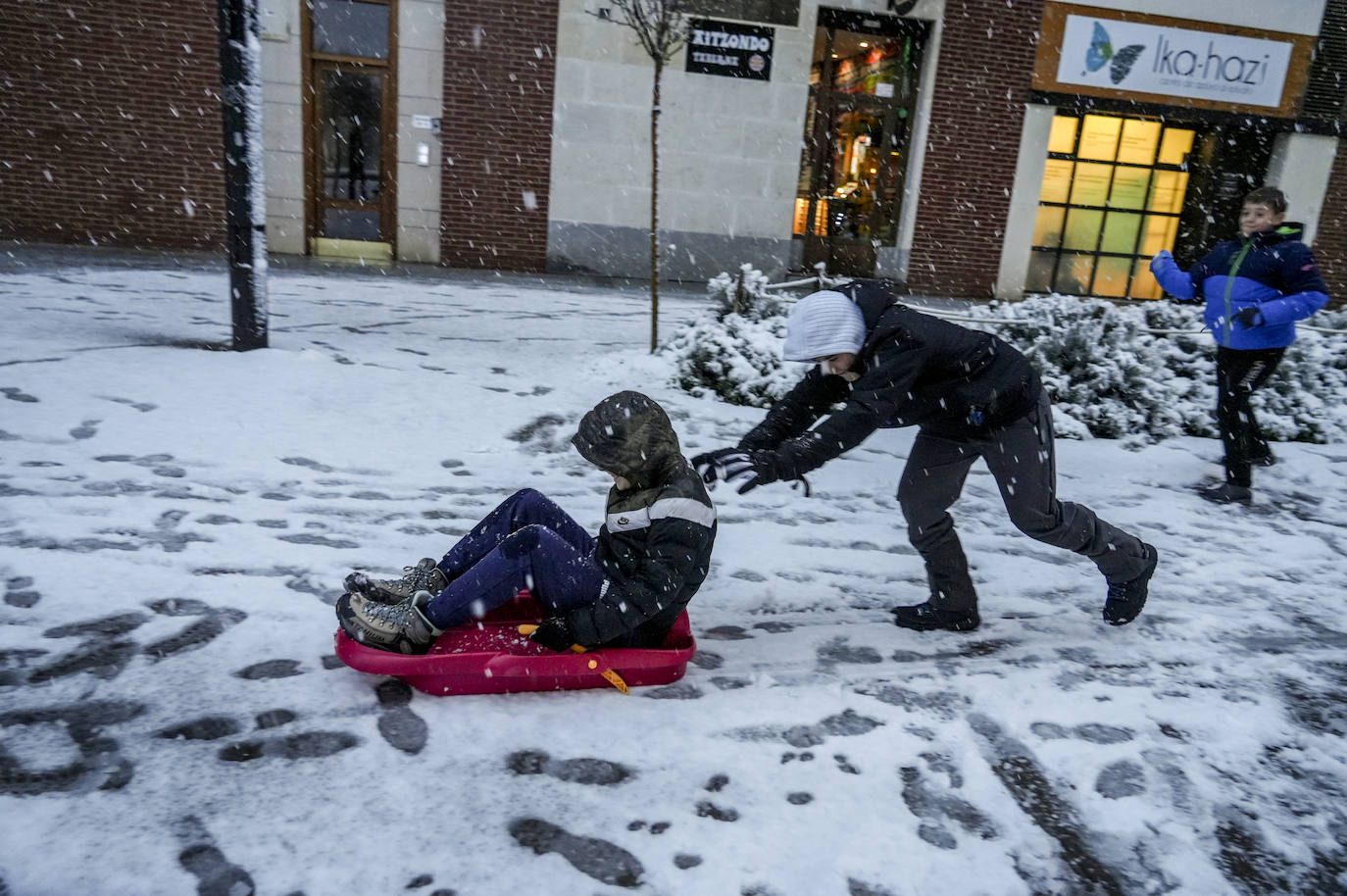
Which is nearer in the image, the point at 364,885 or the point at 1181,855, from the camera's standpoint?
the point at 364,885

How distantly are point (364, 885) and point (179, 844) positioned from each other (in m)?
0.45

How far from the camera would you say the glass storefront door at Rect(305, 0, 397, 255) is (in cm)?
1199

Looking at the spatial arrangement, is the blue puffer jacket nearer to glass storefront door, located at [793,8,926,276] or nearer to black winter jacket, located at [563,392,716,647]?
black winter jacket, located at [563,392,716,647]

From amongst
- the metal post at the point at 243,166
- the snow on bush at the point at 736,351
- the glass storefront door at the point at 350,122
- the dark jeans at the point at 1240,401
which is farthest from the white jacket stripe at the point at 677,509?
the glass storefront door at the point at 350,122

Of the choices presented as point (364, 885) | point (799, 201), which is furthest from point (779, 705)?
point (799, 201)

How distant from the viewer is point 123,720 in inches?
98.2

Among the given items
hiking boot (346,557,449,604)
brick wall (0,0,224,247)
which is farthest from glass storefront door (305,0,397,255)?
hiking boot (346,557,449,604)

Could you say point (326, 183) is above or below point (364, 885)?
above

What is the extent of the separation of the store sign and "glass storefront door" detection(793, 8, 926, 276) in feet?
3.65

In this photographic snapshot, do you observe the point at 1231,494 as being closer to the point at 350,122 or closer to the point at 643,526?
the point at 643,526

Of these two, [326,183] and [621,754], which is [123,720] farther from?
[326,183]

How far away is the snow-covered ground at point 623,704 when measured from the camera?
217 cm

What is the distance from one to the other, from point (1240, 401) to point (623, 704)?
14.4 feet

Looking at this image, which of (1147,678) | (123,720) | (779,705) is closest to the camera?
(123,720)
